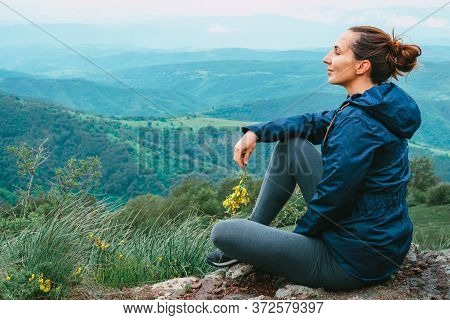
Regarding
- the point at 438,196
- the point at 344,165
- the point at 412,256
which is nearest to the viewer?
the point at 344,165

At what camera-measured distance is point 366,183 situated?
3.13 metres

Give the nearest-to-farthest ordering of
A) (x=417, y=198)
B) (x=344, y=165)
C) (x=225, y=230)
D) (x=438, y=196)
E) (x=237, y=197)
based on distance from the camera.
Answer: (x=344, y=165), (x=225, y=230), (x=237, y=197), (x=438, y=196), (x=417, y=198)

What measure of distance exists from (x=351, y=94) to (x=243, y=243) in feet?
3.52

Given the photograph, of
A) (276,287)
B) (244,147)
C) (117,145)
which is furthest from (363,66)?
(117,145)

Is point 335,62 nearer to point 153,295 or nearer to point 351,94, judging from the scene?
point 351,94

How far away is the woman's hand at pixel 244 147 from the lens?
12.0 feet

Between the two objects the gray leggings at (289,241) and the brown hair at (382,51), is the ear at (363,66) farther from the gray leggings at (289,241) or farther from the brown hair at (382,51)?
the gray leggings at (289,241)

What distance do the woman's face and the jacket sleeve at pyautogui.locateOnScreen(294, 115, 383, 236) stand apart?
363mm

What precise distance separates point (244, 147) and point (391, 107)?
971 millimetres

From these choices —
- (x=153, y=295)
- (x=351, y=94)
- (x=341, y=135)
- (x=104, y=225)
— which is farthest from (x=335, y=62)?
(x=104, y=225)

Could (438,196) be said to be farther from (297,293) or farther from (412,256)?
(297,293)

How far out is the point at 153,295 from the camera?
3.83 meters

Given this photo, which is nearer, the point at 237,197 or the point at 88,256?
the point at 237,197

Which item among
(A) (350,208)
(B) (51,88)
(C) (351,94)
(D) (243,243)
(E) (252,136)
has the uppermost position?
(C) (351,94)
